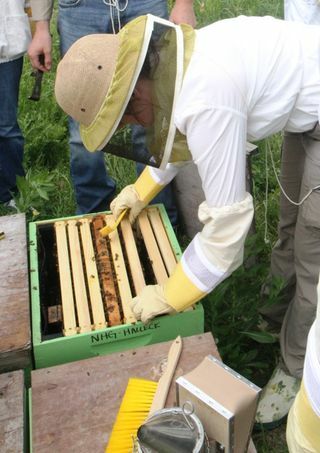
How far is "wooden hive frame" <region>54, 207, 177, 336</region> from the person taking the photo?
1.97m

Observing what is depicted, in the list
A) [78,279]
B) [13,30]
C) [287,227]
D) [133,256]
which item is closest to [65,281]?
[78,279]

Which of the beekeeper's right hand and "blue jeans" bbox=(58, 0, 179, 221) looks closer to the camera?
the beekeeper's right hand

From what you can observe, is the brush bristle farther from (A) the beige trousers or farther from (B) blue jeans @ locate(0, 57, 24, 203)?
(B) blue jeans @ locate(0, 57, 24, 203)

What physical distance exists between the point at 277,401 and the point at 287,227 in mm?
749

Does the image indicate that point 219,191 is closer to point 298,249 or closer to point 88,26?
point 298,249

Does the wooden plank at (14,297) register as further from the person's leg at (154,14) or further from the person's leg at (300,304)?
the person's leg at (300,304)

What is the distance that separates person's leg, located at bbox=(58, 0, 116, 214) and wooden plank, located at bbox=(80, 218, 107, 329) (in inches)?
32.5

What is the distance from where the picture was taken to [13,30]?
115 inches

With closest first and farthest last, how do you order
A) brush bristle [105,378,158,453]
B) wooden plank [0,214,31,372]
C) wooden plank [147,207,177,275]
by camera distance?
brush bristle [105,378,158,453] → wooden plank [0,214,31,372] → wooden plank [147,207,177,275]

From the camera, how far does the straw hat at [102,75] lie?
166 centimetres

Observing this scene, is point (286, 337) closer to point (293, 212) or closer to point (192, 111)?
point (293, 212)

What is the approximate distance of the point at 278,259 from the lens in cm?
260

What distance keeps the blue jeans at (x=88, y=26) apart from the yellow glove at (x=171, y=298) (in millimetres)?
1420

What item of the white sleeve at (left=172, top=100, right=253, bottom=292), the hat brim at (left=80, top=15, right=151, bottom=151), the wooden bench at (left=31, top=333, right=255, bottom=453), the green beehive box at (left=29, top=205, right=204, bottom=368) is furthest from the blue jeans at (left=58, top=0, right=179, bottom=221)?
the wooden bench at (left=31, top=333, right=255, bottom=453)
